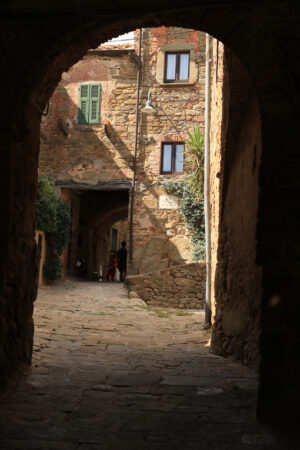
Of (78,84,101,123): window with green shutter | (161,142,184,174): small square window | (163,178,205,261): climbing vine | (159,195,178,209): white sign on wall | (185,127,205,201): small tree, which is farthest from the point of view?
(78,84,101,123): window with green shutter

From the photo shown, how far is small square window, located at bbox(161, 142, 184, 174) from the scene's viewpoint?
632 inches

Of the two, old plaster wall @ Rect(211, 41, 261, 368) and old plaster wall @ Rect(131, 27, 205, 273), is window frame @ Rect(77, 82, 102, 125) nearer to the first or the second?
old plaster wall @ Rect(131, 27, 205, 273)

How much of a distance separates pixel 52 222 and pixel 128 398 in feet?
36.8

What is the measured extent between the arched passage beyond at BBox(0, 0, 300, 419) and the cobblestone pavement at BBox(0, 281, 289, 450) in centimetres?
38

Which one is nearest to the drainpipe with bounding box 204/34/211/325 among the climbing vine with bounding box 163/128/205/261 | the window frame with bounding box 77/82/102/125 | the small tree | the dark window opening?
the small tree

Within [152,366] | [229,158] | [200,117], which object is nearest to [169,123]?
[200,117]

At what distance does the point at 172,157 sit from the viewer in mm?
16188

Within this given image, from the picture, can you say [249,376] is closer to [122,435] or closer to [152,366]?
[152,366]

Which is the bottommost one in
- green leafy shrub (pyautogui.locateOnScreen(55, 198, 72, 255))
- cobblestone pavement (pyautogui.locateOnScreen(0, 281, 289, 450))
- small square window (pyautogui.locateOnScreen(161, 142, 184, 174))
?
cobblestone pavement (pyautogui.locateOnScreen(0, 281, 289, 450))

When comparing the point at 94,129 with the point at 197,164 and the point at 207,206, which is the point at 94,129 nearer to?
the point at 197,164

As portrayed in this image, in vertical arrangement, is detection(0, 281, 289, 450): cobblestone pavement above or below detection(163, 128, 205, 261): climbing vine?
below

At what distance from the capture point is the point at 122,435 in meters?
3.15

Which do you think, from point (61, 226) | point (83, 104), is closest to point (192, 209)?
point (61, 226)

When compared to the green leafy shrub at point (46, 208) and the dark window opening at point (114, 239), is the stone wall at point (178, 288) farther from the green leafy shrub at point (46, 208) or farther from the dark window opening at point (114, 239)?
the dark window opening at point (114, 239)
